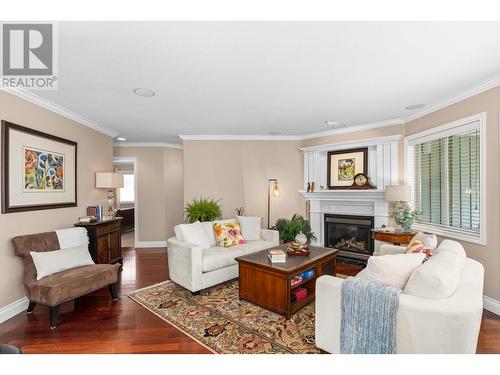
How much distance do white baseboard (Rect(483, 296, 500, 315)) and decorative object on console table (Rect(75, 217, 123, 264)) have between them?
5053 millimetres

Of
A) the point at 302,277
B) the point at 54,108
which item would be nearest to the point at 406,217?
the point at 302,277

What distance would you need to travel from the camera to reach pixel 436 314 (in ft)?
4.54

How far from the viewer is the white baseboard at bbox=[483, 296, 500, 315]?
2582mm

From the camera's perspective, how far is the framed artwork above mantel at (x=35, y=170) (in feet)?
8.61

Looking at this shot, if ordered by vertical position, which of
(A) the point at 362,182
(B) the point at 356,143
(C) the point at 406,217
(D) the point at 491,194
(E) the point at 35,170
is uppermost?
(B) the point at 356,143

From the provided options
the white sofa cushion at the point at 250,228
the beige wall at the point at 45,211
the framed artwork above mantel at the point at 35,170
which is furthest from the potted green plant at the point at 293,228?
the framed artwork above mantel at the point at 35,170

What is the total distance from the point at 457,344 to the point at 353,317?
→ 21.5 inches

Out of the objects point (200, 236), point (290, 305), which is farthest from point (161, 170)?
point (290, 305)

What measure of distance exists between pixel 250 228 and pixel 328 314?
96.5 inches

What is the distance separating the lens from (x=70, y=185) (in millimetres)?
3594

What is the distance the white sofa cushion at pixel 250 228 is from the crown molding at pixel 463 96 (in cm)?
307

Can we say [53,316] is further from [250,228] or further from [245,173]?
[245,173]

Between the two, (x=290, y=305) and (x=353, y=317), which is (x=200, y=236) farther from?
(x=353, y=317)

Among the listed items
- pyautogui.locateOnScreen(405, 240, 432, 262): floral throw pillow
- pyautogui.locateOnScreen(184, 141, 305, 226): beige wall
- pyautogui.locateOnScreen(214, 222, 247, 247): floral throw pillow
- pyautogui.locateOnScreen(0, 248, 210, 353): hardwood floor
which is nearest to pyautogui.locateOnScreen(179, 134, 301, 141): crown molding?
pyautogui.locateOnScreen(184, 141, 305, 226): beige wall
